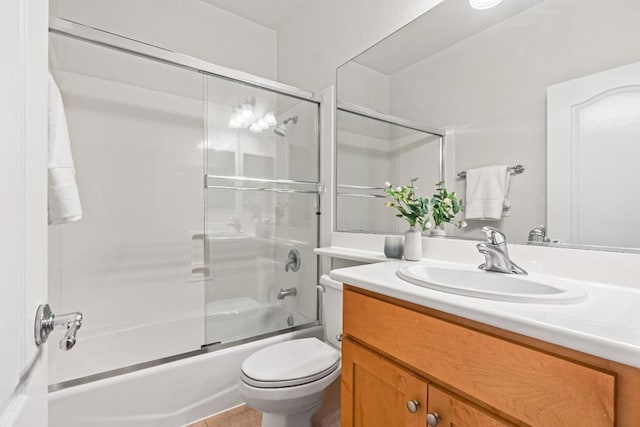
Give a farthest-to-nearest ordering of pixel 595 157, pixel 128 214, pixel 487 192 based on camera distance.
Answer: pixel 128 214 < pixel 487 192 < pixel 595 157

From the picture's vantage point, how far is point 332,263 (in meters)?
1.86

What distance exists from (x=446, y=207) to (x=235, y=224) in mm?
1207

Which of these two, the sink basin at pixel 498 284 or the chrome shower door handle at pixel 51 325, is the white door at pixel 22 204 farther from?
the sink basin at pixel 498 284

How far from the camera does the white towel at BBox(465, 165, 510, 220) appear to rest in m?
1.11

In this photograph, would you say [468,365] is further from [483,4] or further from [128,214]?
[128,214]

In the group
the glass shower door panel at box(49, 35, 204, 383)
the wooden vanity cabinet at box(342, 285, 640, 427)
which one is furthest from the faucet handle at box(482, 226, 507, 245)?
the glass shower door panel at box(49, 35, 204, 383)

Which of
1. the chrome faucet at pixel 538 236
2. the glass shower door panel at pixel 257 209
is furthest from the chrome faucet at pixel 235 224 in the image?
the chrome faucet at pixel 538 236

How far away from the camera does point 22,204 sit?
45 cm

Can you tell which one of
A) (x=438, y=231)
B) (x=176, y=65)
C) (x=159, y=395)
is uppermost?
(x=176, y=65)

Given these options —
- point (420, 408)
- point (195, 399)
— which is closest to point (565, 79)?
point (420, 408)

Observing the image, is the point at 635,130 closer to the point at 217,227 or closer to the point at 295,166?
the point at 295,166

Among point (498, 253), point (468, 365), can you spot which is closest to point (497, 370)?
point (468, 365)

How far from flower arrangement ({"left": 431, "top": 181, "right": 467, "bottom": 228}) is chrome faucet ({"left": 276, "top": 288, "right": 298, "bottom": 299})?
44.0 inches

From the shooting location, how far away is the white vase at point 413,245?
1.25 m
